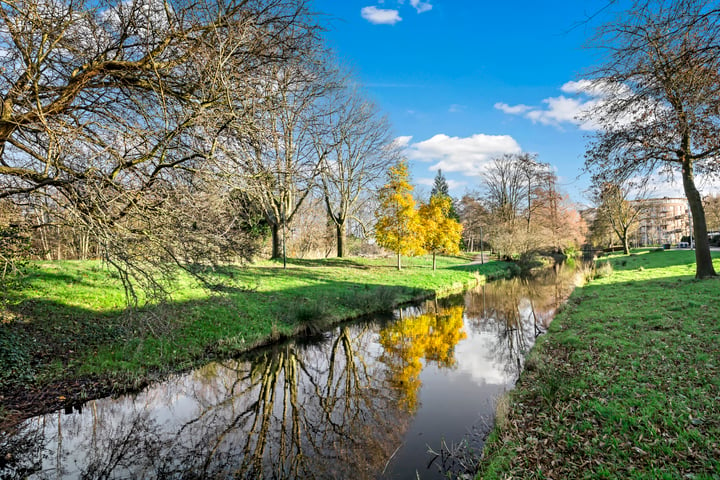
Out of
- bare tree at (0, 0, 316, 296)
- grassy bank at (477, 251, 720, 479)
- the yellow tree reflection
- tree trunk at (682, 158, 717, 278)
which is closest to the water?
the yellow tree reflection

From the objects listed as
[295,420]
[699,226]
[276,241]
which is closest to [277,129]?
[295,420]

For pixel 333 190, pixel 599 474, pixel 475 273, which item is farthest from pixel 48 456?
pixel 475 273

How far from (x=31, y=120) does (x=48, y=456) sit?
4276mm

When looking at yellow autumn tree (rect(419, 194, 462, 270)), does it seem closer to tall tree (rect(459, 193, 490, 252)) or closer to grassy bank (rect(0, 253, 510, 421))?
grassy bank (rect(0, 253, 510, 421))

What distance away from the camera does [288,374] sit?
8047 mm

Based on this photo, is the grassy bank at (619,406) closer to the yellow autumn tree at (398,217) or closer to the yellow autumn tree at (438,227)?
the yellow autumn tree at (398,217)

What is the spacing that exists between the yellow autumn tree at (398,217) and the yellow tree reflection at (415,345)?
319 inches

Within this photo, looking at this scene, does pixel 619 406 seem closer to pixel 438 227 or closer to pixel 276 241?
pixel 438 227

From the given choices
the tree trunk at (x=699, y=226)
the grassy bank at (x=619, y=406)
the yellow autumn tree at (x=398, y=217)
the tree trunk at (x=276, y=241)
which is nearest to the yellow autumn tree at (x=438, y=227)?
the yellow autumn tree at (x=398, y=217)

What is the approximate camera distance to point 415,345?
10398 mm

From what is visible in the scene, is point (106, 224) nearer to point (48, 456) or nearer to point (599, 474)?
point (48, 456)

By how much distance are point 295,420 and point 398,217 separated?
56.8 feet

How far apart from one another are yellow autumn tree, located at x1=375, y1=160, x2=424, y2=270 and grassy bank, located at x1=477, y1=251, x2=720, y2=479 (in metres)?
14.3

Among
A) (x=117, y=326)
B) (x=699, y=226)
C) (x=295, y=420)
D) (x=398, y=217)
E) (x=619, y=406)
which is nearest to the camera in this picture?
(x=619, y=406)
